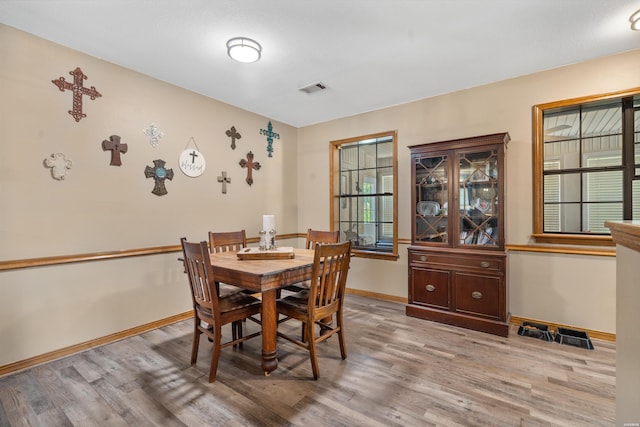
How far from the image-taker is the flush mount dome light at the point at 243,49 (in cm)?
241

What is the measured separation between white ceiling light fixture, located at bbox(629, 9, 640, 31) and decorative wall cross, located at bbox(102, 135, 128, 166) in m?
4.34

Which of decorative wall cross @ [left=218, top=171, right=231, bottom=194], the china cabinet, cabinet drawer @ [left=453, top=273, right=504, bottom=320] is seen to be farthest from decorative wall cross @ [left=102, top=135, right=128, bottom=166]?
cabinet drawer @ [left=453, top=273, right=504, bottom=320]

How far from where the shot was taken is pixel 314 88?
338 centimetres

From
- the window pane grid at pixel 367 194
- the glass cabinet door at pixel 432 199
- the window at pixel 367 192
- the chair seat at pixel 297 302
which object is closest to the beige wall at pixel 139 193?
the window at pixel 367 192

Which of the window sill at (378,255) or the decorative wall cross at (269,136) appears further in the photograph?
the decorative wall cross at (269,136)

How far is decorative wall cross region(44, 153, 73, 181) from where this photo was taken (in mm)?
2418

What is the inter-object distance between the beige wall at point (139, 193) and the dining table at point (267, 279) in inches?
50.8

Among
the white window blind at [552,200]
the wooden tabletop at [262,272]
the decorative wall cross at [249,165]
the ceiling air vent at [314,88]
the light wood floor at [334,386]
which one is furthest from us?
the decorative wall cross at [249,165]

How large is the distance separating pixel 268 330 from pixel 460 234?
2214mm

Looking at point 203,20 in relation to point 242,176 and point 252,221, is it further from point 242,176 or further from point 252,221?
point 252,221

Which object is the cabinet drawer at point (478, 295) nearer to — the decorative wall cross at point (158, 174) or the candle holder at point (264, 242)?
the candle holder at point (264, 242)

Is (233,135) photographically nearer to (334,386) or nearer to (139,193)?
(139,193)

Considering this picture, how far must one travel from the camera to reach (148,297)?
304 centimetres

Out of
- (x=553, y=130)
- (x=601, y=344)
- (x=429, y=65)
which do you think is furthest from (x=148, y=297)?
(x=553, y=130)
